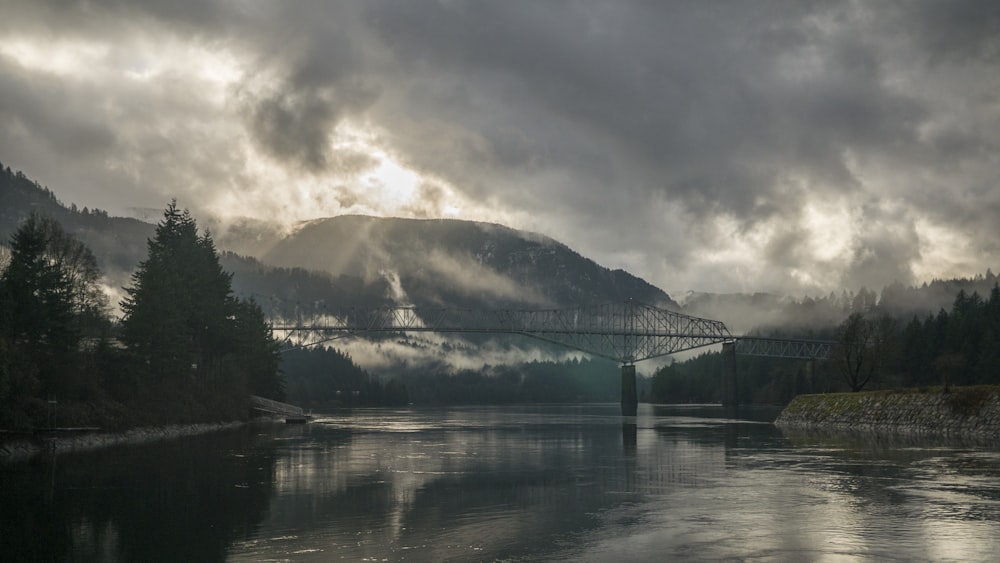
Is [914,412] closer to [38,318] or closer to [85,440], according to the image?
[85,440]

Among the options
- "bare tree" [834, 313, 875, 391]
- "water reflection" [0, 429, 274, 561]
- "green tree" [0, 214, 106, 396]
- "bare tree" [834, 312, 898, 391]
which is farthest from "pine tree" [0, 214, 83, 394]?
"bare tree" [834, 313, 875, 391]

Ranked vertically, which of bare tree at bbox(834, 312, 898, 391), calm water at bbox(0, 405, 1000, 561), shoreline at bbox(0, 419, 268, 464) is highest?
bare tree at bbox(834, 312, 898, 391)

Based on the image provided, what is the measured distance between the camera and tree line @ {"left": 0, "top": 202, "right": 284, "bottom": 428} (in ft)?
194

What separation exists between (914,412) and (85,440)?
65.3 metres

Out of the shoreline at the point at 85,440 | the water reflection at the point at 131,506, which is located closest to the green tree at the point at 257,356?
the shoreline at the point at 85,440

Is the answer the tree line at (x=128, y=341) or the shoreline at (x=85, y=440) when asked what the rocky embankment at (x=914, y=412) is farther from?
the tree line at (x=128, y=341)

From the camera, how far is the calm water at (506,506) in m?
22.5

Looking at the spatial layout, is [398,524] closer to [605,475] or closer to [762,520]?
[762,520]

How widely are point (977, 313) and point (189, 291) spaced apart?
123827 mm

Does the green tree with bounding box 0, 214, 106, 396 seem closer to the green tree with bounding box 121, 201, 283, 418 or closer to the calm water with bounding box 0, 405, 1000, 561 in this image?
the calm water with bounding box 0, 405, 1000, 561

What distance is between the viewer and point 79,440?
192ft

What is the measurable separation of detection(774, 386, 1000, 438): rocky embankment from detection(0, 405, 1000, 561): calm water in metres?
14.1

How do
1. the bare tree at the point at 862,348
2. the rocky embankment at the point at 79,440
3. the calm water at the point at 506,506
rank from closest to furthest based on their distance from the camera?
1. the calm water at the point at 506,506
2. the rocky embankment at the point at 79,440
3. the bare tree at the point at 862,348

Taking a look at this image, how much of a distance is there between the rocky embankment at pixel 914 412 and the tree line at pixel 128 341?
6259 centimetres
